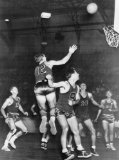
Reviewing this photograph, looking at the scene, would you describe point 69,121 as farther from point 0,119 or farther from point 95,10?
point 95,10

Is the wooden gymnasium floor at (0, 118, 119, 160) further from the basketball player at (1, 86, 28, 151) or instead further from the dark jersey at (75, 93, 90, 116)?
the dark jersey at (75, 93, 90, 116)

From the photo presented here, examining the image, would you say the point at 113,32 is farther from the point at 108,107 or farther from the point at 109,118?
the point at 109,118

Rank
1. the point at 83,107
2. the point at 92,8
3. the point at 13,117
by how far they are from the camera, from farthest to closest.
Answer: the point at 13,117 → the point at 83,107 → the point at 92,8

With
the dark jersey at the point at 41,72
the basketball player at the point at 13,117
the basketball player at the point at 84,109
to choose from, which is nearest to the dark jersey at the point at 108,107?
the basketball player at the point at 84,109

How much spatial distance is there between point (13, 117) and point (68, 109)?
39.2 inches

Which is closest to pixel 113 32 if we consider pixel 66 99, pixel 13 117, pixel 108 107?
pixel 108 107

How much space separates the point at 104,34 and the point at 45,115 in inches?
65.0

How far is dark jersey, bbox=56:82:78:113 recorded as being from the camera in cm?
675

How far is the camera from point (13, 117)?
7047 millimetres

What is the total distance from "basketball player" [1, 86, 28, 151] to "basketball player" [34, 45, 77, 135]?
337 mm

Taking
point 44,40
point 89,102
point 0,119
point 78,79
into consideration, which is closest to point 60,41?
point 44,40

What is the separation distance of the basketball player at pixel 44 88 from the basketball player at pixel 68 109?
10 cm

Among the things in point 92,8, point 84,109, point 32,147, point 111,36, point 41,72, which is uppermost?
point 92,8

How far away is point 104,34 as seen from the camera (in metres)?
Result: 6.65
